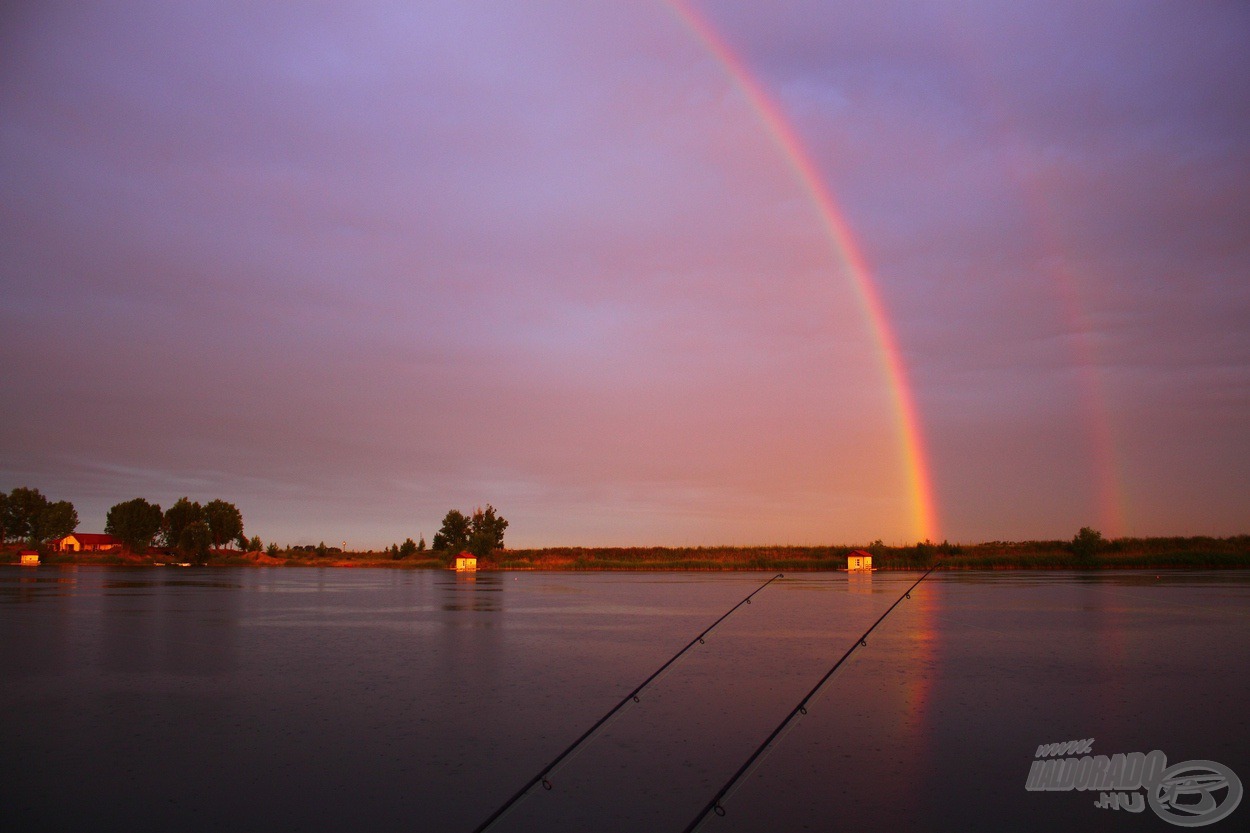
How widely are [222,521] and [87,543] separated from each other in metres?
26.1

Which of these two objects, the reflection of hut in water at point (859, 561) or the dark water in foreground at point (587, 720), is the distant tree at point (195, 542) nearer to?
the reflection of hut in water at point (859, 561)

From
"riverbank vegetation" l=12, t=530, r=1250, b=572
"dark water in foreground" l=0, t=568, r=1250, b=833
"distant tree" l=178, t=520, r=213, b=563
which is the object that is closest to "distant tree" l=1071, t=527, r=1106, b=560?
"riverbank vegetation" l=12, t=530, r=1250, b=572

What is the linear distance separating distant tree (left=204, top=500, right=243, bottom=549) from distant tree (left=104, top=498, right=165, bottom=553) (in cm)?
621

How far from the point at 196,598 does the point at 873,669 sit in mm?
27796

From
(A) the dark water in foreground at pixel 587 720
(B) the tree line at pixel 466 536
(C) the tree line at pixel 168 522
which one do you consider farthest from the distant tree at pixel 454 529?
(A) the dark water in foreground at pixel 587 720

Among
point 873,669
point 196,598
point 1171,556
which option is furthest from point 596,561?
point 873,669

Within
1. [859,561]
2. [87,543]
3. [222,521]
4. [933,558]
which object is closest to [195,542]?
[222,521]

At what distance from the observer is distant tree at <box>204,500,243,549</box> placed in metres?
113

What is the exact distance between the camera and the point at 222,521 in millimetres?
113312

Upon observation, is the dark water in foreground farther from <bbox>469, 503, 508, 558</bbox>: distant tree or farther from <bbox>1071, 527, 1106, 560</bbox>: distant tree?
<bbox>469, 503, 508, 558</bbox>: distant tree

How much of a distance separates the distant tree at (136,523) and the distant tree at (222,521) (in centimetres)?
621

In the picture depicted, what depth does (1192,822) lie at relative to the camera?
6582 millimetres

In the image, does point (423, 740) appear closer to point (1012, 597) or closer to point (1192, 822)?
point (1192, 822)

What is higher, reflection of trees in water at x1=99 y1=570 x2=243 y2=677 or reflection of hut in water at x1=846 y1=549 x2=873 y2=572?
reflection of trees in water at x1=99 y1=570 x2=243 y2=677
